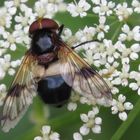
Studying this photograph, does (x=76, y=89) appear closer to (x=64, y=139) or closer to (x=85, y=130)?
(x=85, y=130)

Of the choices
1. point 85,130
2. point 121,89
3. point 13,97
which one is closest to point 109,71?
point 121,89

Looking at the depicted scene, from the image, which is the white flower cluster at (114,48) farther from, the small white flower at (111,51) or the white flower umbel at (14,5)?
the white flower umbel at (14,5)

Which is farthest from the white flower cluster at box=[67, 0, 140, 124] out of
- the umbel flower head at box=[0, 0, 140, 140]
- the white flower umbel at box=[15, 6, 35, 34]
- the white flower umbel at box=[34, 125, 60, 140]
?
the white flower umbel at box=[15, 6, 35, 34]

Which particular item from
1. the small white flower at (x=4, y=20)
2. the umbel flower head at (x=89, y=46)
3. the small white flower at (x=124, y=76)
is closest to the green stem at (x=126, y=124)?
the umbel flower head at (x=89, y=46)

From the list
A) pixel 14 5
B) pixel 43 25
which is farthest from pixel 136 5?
pixel 14 5

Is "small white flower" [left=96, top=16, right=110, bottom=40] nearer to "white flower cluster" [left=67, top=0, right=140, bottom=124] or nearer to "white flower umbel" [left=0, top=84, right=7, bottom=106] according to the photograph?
"white flower cluster" [left=67, top=0, right=140, bottom=124]

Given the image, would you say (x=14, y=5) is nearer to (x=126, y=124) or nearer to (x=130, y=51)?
(x=130, y=51)
